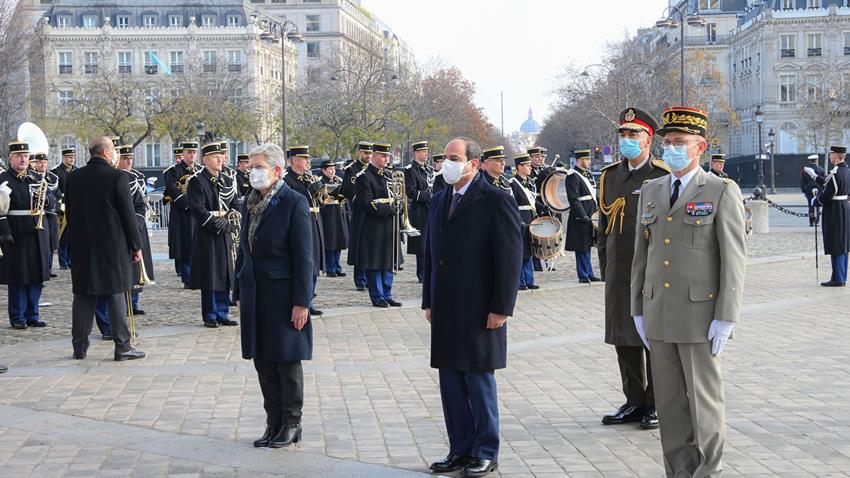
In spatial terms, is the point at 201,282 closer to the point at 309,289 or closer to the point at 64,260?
the point at 309,289

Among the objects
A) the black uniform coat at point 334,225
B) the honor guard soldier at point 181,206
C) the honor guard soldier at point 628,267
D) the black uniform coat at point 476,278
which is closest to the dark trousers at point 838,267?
the black uniform coat at point 334,225

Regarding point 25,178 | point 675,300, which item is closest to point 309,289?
point 675,300

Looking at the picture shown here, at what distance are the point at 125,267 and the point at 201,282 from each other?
7.15ft

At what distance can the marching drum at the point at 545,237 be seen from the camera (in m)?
17.7

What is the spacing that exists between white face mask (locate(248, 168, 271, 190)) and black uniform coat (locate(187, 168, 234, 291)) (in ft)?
18.7

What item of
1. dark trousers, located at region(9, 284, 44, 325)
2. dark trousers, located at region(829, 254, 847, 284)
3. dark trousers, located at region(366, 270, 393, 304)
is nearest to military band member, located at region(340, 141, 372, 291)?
dark trousers, located at region(366, 270, 393, 304)

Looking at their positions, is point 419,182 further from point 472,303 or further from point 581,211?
point 472,303

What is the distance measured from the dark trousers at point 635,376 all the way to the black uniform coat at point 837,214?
991 cm

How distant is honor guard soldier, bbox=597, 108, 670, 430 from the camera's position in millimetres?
8539

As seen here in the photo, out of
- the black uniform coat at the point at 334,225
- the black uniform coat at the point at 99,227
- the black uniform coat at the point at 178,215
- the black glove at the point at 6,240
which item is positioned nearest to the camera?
the black uniform coat at the point at 99,227

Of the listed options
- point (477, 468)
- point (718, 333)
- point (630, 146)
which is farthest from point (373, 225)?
point (718, 333)

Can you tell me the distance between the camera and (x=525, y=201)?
18312 millimetres

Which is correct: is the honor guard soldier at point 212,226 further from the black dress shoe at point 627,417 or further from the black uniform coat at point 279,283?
the black dress shoe at point 627,417

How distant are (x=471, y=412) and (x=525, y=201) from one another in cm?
1101
